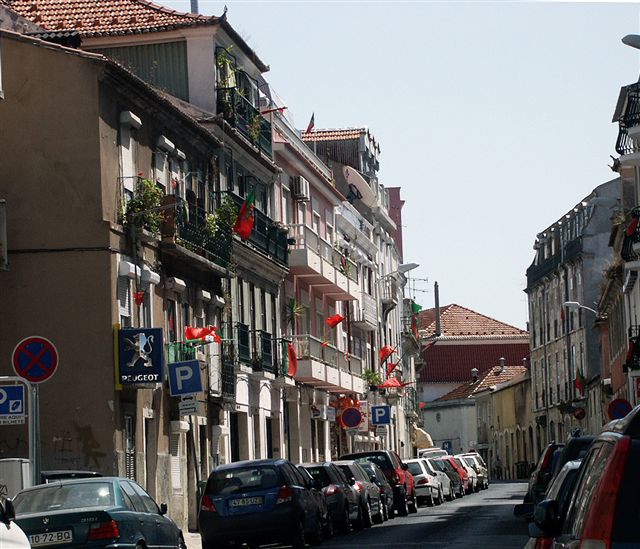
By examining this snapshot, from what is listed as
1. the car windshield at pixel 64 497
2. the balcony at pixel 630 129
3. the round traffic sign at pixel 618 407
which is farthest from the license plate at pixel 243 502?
the balcony at pixel 630 129

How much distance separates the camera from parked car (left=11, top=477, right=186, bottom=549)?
17969mm

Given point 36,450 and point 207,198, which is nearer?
point 36,450

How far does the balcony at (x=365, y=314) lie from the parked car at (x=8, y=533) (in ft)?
170

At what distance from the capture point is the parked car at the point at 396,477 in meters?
43.3

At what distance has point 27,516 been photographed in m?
18.2

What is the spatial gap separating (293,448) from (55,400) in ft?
66.7

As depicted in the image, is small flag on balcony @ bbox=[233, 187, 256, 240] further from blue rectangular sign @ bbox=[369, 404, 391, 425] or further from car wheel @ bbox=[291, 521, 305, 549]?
blue rectangular sign @ bbox=[369, 404, 391, 425]

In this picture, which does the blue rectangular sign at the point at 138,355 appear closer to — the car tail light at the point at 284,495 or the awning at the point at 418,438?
the car tail light at the point at 284,495

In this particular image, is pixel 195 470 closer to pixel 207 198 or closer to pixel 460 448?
pixel 207 198

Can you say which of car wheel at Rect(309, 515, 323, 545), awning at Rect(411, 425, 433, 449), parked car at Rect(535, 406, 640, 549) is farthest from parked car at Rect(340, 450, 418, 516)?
awning at Rect(411, 425, 433, 449)

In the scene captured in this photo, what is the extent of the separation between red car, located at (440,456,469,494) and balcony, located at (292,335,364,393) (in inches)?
185

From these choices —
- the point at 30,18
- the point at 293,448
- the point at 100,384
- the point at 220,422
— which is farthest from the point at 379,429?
the point at 100,384

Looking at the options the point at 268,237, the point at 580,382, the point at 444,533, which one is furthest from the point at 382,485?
the point at 580,382

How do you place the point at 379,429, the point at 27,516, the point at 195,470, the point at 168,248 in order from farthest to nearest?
the point at 379,429 < the point at 195,470 < the point at 168,248 < the point at 27,516
